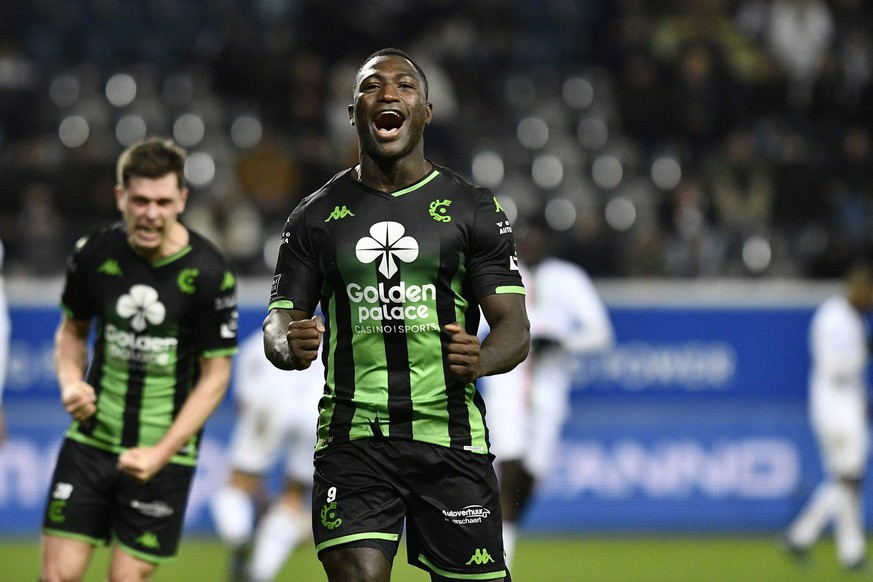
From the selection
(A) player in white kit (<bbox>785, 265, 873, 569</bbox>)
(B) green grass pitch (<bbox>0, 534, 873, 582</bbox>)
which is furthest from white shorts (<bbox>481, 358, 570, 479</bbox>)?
(A) player in white kit (<bbox>785, 265, 873, 569</bbox>)

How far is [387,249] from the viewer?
473 cm

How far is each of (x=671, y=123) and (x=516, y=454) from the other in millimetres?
6830

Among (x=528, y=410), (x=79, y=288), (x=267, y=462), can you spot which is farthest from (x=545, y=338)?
(x=79, y=288)

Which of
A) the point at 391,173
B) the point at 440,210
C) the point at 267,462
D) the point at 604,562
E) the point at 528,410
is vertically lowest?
the point at 604,562

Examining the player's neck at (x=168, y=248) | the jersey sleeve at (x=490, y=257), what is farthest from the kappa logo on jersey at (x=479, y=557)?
the player's neck at (x=168, y=248)

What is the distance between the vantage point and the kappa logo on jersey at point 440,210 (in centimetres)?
477

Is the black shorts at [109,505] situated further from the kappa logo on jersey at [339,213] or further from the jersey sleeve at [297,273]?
the kappa logo on jersey at [339,213]

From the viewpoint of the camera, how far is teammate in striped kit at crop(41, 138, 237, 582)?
6008 mm

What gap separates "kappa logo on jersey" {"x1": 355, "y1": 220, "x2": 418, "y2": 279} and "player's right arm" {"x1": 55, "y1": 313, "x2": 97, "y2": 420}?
1806 mm

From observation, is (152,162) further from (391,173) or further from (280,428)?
(280,428)

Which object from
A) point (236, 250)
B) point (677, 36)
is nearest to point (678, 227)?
point (677, 36)

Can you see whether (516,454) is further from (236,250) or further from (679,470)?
(236,250)

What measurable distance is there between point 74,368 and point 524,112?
10.7 m

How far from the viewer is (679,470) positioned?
485 inches
